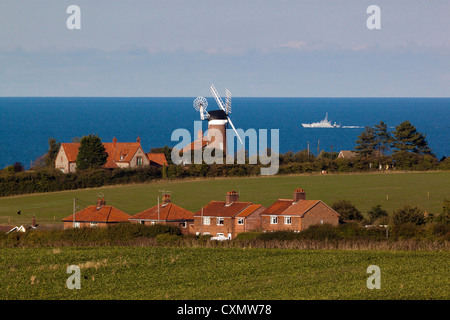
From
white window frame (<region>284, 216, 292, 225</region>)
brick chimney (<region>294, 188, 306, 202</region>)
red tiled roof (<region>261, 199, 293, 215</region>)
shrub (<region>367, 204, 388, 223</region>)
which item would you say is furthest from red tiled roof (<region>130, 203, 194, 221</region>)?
shrub (<region>367, 204, 388, 223</region>)

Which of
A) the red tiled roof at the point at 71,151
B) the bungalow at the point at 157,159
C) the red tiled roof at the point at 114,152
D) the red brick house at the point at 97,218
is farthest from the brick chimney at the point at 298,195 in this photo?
the red tiled roof at the point at 71,151

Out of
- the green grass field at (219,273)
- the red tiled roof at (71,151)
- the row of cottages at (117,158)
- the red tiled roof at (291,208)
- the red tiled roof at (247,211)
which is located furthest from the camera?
the red tiled roof at (71,151)

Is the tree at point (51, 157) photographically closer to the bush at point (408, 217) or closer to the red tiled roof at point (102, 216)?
the red tiled roof at point (102, 216)

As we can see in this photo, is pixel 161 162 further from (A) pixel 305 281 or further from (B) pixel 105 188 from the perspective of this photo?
(A) pixel 305 281

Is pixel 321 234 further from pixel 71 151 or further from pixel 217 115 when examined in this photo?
pixel 217 115

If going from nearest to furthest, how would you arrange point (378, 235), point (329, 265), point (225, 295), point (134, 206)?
point (225, 295), point (329, 265), point (378, 235), point (134, 206)

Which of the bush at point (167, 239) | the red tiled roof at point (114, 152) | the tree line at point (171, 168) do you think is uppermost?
the red tiled roof at point (114, 152)
